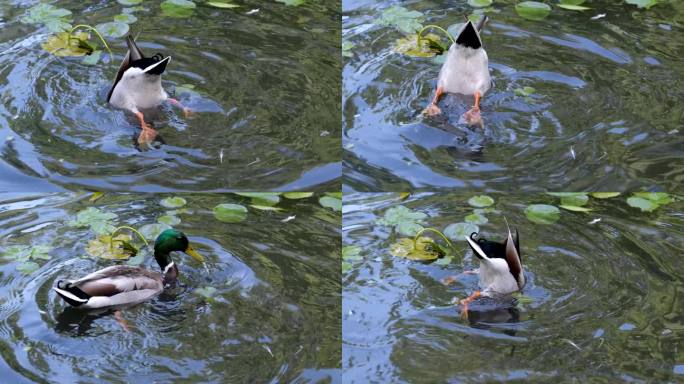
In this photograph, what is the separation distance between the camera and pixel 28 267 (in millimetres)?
7254

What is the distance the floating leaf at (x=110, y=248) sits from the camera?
743 centimetres

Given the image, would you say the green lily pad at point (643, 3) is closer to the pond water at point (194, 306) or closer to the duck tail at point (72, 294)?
the pond water at point (194, 306)

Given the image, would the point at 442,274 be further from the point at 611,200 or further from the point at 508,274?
the point at 611,200

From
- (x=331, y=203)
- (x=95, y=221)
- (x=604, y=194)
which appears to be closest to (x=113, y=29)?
(x=95, y=221)

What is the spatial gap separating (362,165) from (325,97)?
0.75 meters

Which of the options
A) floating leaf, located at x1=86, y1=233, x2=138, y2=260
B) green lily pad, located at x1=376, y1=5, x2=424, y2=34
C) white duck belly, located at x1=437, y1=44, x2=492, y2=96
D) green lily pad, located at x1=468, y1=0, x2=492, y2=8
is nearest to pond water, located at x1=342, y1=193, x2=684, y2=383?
white duck belly, located at x1=437, y1=44, x2=492, y2=96

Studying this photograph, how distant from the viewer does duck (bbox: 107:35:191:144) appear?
8.08 m

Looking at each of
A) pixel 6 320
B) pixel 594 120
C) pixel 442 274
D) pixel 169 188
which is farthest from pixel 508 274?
pixel 6 320

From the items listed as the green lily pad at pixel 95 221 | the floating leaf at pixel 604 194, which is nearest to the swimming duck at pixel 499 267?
the floating leaf at pixel 604 194

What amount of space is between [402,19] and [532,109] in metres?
1.58

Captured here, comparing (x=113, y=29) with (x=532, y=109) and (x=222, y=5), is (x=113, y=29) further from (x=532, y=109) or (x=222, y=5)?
(x=532, y=109)

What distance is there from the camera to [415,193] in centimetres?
788

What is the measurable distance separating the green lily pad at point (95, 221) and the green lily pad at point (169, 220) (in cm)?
27

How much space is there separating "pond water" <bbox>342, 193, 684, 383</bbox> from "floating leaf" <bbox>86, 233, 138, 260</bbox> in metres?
1.28
